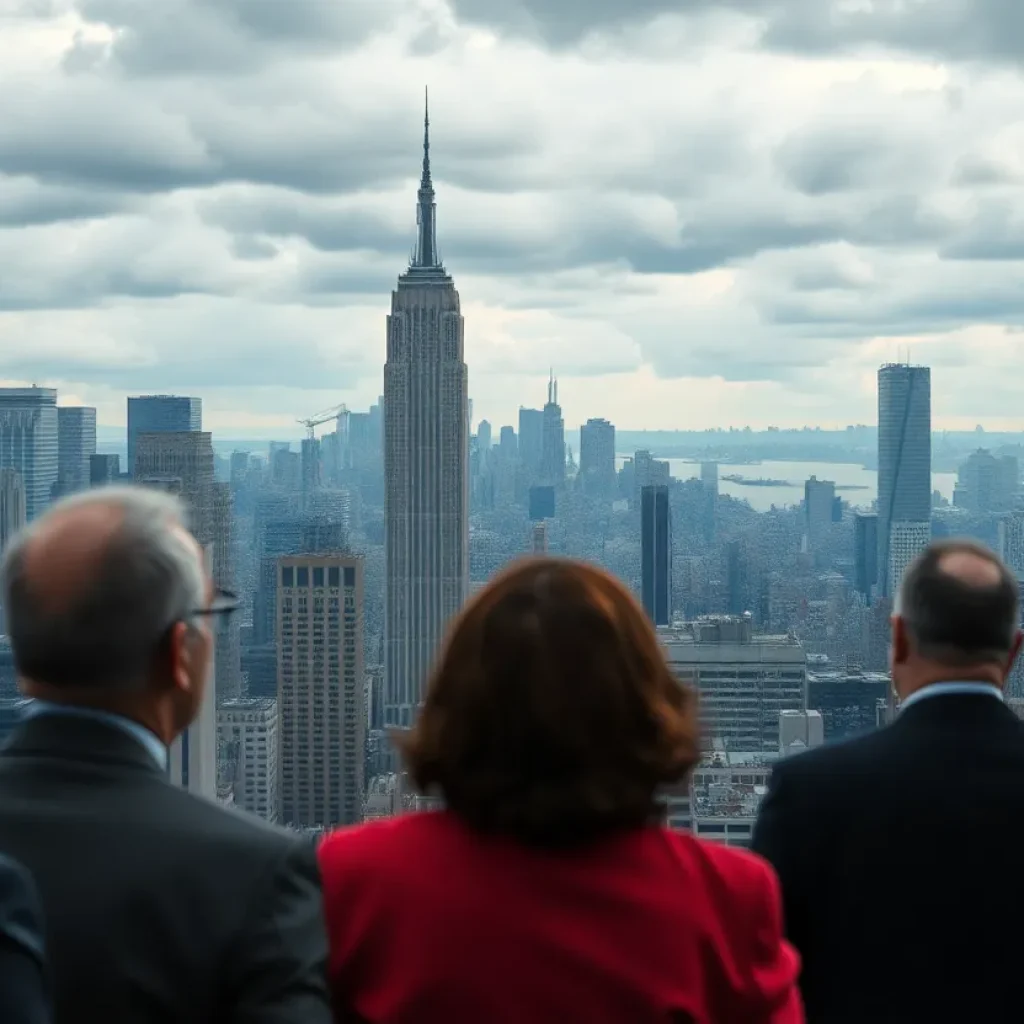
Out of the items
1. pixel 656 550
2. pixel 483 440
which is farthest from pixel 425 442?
pixel 656 550

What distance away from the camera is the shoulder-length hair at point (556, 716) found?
1.10 meters

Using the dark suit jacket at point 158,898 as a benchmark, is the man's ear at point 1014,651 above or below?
above

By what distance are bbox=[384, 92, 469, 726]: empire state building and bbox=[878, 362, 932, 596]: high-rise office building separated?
610 inches

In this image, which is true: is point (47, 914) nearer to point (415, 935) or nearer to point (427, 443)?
point (415, 935)

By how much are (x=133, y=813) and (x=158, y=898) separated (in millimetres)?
65

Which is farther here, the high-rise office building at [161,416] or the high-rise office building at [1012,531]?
the high-rise office building at [161,416]

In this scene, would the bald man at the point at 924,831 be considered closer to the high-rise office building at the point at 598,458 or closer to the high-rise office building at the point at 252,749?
the high-rise office building at the point at 252,749

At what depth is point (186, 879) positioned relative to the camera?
1.04 meters

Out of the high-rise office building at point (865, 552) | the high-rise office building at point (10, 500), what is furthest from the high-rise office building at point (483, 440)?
the high-rise office building at point (10, 500)

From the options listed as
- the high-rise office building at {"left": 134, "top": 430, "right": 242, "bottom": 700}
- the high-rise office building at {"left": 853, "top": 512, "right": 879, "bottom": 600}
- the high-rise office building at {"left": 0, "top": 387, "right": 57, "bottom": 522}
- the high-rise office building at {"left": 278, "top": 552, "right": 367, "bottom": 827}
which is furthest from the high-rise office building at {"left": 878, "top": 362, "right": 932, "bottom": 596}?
the high-rise office building at {"left": 0, "top": 387, "right": 57, "bottom": 522}

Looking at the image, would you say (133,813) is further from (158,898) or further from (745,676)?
(745,676)

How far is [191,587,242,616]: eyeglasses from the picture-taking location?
1.13 m

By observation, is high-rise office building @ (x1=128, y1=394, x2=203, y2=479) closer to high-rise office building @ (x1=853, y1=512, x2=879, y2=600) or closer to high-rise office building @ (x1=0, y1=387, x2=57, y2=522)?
high-rise office building @ (x1=0, y1=387, x2=57, y2=522)

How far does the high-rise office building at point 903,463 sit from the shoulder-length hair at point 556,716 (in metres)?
26.8
